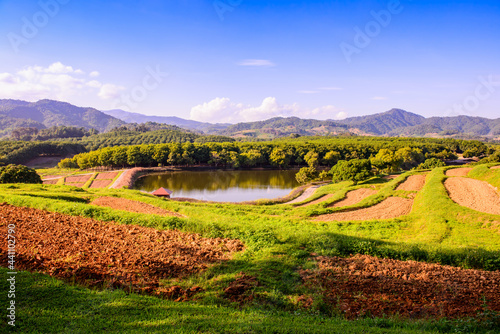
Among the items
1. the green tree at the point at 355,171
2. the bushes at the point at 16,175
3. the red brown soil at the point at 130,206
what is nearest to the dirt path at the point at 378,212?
the red brown soil at the point at 130,206

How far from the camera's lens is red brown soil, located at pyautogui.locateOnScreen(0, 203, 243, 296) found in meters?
9.56

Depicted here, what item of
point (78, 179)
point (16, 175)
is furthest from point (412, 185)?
point (78, 179)

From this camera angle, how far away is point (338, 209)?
1085 inches

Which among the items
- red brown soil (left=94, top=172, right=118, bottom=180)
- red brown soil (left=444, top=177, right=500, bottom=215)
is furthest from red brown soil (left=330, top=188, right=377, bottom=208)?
red brown soil (left=94, top=172, right=118, bottom=180)

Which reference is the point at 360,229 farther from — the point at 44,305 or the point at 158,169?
the point at 158,169

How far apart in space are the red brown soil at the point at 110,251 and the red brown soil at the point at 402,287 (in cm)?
455

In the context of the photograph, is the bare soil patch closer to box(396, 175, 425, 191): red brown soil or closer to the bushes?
the bushes

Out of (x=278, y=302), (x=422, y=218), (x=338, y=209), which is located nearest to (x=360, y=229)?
(x=422, y=218)

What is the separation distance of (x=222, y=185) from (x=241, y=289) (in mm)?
59332

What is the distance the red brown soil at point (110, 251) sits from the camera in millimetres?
9562

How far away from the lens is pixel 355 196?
117 feet

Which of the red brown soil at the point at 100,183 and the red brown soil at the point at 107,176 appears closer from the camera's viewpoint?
the red brown soil at the point at 100,183

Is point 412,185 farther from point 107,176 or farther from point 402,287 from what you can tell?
point 107,176

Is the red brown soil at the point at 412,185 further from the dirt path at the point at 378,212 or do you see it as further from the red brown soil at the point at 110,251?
the red brown soil at the point at 110,251
